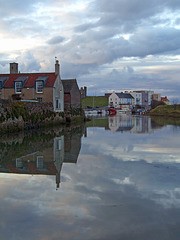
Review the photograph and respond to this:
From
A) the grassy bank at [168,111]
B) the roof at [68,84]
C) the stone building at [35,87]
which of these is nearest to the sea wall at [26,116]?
the stone building at [35,87]

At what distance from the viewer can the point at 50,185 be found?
27.7 ft

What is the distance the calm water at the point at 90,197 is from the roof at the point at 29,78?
24.9 metres

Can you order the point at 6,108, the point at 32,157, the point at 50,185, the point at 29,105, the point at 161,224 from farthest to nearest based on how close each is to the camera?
the point at 29,105 → the point at 6,108 → the point at 32,157 → the point at 50,185 → the point at 161,224

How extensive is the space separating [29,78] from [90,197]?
3279 centimetres

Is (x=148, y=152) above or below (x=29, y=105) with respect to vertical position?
below

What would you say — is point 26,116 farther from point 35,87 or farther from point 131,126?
point 131,126

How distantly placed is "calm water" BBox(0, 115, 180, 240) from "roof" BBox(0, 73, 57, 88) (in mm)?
24887

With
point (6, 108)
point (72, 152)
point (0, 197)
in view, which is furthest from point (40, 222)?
point (6, 108)

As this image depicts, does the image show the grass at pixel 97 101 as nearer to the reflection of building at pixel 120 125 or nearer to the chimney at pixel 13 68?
the reflection of building at pixel 120 125

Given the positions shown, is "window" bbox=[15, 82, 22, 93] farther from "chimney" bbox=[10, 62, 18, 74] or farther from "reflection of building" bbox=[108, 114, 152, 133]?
"reflection of building" bbox=[108, 114, 152, 133]

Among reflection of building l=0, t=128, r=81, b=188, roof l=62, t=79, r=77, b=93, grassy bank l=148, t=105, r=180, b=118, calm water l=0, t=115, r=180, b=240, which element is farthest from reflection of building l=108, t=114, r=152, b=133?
grassy bank l=148, t=105, r=180, b=118

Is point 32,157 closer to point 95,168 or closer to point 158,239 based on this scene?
point 95,168

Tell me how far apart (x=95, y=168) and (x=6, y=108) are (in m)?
15.8

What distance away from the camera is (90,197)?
7367mm
